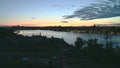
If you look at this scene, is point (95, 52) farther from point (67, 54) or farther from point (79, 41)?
point (79, 41)

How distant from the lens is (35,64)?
21.2 metres

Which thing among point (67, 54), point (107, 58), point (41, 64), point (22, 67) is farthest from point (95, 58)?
point (22, 67)

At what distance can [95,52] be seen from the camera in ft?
98.3

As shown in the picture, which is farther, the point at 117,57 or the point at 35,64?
the point at 117,57

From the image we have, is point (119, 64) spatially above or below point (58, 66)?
below

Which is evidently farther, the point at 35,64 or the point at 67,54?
the point at 67,54

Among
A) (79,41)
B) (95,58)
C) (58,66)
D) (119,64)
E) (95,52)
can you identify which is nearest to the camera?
(58,66)

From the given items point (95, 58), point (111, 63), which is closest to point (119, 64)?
point (111, 63)

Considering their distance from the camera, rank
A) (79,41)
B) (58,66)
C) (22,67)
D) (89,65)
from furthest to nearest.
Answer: (79,41)
(89,65)
(22,67)
(58,66)

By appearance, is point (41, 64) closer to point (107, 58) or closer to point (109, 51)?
point (107, 58)

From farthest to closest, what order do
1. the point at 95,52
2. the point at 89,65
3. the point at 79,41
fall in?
the point at 79,41 < the point at 95,52 < the point at 89,65

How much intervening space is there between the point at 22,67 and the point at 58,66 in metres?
4.96

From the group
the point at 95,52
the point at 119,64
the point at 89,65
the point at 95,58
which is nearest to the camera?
the point at 89,65

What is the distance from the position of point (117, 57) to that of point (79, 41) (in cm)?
1583
